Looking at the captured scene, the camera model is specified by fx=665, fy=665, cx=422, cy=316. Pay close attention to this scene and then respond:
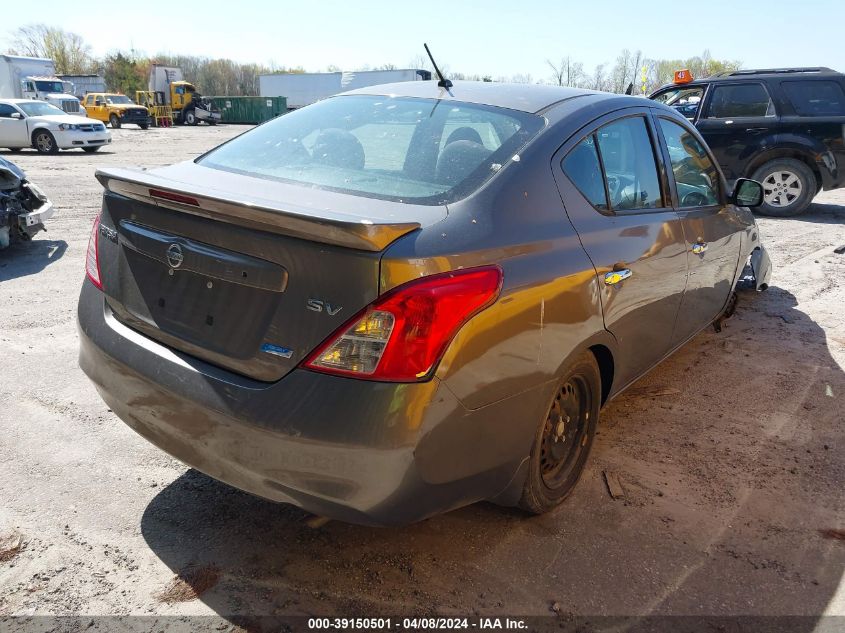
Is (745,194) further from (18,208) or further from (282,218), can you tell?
(18,208)

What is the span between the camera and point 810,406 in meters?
4.02

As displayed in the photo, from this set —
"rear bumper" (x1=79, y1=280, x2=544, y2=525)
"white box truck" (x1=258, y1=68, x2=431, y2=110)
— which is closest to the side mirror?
"rear bumper" (x1=79, y1=280, x2=544, y2=525)

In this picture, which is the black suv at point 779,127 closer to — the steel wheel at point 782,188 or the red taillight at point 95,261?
the steel wheel at point 782,188

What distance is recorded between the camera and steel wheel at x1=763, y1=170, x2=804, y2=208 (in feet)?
34.3

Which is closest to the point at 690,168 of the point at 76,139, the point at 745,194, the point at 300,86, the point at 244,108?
the point at 745,194

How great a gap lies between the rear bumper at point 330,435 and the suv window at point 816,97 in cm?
1008

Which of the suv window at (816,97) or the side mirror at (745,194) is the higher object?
the suv window at (816,97)

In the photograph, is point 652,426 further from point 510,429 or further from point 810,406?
point 510,429

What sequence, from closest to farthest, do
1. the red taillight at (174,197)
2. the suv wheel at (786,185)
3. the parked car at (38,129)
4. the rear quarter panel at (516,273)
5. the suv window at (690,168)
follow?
the rear quarter panel at (516,273)
the red taillight at (174,197)
the suv window at (690,168)
the suv wheel at (786,185)
the parked car at (38,129)

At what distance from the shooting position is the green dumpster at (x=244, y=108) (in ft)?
167

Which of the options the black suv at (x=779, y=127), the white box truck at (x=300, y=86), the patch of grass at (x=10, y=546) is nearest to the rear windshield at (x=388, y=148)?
the patch of grass at (x=10, y=546)

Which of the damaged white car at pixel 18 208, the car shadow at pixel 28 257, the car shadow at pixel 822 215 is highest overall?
the damaged white car at pixel 18 208

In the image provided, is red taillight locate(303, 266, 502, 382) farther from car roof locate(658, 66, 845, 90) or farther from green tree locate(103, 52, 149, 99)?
green tree locate(103, 52, 149, 99)

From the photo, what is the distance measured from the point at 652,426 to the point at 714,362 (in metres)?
1.26
